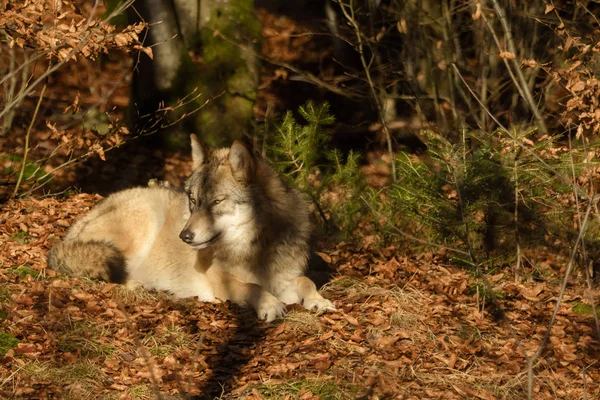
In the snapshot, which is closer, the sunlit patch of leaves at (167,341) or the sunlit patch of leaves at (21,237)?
the sunlit patch of leaves at (167,341)

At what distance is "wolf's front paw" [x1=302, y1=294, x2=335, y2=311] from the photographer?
6.86 meters

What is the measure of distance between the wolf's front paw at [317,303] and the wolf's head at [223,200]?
0.84 meters

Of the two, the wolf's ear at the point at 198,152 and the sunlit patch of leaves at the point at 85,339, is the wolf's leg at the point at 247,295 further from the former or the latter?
the sunlit patch of leaves at the point at 85,339

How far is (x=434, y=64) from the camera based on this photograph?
425 inches

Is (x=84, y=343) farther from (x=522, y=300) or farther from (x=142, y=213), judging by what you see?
(x=522, y=300)

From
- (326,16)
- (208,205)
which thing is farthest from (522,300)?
(326,16)

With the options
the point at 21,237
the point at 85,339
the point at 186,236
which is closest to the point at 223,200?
the point at 186,236

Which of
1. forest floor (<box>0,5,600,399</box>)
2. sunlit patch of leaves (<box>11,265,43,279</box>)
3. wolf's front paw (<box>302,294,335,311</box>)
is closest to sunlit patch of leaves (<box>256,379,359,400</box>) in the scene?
forest floor (<box>0,5,600,399</box>)

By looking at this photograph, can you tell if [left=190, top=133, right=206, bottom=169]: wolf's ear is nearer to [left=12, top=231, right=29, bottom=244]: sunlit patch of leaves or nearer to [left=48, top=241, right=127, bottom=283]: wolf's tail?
[left=48, top=241, right=127, bottom=283]: wolf's tail

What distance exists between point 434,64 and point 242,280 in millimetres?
5184

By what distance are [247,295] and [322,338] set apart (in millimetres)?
1001

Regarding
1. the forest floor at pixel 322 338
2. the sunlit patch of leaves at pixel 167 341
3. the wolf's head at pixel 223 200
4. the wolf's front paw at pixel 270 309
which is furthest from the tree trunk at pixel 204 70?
the sunlit patch of leaves at pixel 167 341

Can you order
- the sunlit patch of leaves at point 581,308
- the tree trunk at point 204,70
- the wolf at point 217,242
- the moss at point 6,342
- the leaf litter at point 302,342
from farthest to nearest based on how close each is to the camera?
the tree trunk at point 204,70 < the sunlit patch of leaves at point 581,308 < the wolf at point 217,242 < the moss at point 6,342 < the leaf litter at point 302,342

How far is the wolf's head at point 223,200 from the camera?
6848 mm
